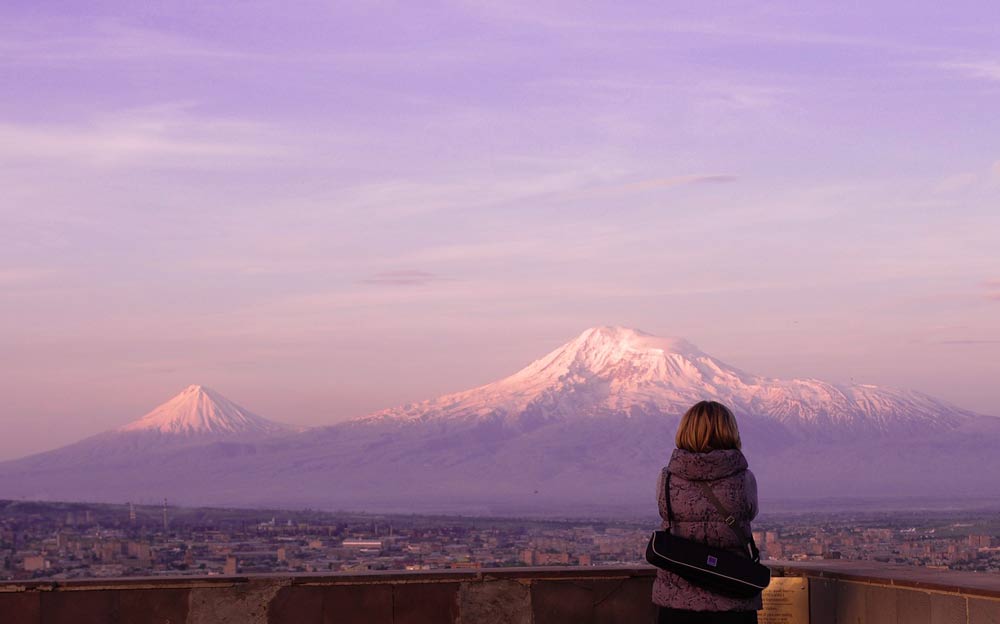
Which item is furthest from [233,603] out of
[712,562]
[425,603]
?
[712,562]

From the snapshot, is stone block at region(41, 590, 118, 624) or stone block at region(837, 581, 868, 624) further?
stone block at region(41, 590, 118, 624)

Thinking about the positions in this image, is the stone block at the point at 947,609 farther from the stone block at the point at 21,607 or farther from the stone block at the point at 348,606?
the stone block at the point at 21,607

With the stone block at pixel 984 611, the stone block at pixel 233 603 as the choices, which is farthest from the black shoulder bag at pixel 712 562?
the stone block at pixel 233 603

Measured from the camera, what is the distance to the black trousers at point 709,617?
7906 millimetres

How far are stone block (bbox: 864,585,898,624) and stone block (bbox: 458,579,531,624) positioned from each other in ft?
6.88

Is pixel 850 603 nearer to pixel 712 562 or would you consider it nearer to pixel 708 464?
pixel 712 562

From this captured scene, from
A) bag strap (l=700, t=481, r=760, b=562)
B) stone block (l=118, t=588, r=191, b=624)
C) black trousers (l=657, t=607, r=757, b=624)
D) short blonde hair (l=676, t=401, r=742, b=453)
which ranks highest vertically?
short blonde hair (l=676, t=401, r=742, b=453)

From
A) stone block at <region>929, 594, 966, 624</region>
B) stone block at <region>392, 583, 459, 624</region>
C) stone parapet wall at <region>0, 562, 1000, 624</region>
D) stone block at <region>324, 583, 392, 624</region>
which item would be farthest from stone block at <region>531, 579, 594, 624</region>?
stone block at <region>929, 594, 966, 624</region>

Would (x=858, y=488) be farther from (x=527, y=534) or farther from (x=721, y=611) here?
(x=721, y=611)

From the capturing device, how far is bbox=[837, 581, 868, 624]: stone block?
9469mm

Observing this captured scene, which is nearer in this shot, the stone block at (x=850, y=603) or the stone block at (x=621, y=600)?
the stone block at (x=850, y=603)

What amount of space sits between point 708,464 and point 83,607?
14.1ft

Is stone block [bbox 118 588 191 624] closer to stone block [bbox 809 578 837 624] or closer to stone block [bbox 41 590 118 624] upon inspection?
stone block [bbox 41 590 118 624]

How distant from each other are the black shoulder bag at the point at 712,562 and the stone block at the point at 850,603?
5.92 feet
